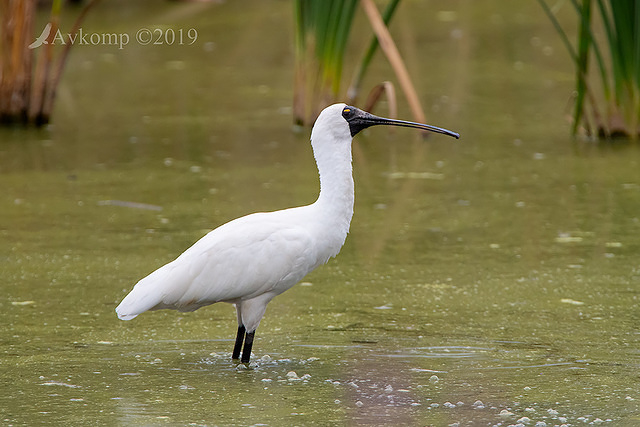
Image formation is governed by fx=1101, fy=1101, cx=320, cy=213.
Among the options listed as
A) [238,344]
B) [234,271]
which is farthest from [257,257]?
[238,344]

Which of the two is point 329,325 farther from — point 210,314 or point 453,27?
point 453,27

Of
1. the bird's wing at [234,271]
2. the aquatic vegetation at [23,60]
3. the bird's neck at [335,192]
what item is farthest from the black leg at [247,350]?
the aquatic vegetation at [23,60]

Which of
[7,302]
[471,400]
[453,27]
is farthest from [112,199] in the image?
[453,27]

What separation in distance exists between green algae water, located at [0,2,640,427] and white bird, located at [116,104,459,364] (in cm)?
22

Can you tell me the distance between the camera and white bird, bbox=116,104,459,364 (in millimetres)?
3988

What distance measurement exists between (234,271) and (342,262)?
156cm

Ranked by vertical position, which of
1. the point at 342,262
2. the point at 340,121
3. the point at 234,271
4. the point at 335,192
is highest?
the point at 340,121

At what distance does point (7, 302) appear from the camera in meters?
4.73

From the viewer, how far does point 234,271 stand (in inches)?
158

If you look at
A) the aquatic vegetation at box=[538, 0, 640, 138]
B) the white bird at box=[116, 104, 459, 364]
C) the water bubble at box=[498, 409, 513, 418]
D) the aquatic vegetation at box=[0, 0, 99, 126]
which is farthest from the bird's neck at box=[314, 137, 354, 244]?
the aquatic vegetation at box=[0, 0, 99, 126]

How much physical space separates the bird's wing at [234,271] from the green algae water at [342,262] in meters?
0.24

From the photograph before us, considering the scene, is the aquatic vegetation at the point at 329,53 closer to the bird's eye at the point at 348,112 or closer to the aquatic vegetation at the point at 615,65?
the aquatic vegetation at the point at 615,65

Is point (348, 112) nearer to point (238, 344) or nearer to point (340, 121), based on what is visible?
point (340, 121)

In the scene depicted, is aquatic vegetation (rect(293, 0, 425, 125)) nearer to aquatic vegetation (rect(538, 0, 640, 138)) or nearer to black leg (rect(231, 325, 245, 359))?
aquatic vegetation (rect(538, 0, 640, 138))
